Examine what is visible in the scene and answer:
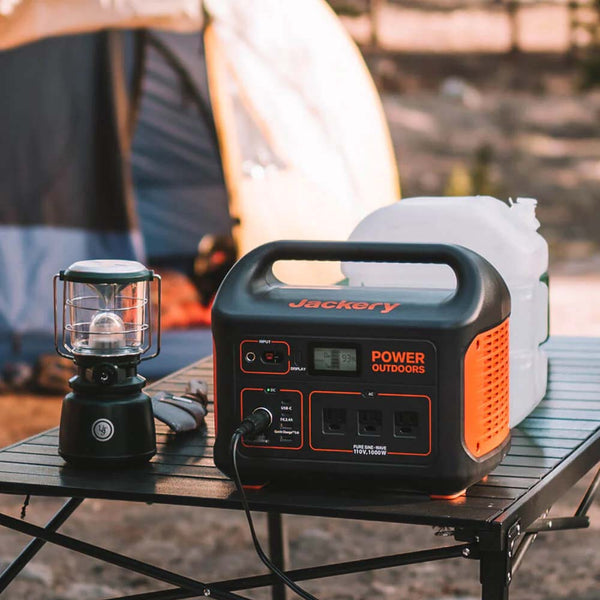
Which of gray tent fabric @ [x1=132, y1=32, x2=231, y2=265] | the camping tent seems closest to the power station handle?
the camping tent

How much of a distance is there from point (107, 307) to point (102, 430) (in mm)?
259

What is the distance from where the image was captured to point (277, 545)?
9.33 ft

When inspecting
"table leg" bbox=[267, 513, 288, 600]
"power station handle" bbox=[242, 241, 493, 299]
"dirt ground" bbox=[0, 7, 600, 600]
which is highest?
"power station handle" bbox=[242, 241, 493, 299]

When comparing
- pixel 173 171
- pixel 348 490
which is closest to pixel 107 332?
pixel 348 490

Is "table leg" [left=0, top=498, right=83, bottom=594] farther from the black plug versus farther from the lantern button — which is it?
the black plug

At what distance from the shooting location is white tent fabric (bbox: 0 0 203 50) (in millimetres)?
5223

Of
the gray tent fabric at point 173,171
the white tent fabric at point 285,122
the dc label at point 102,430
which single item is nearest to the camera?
the dc label at point 102,430

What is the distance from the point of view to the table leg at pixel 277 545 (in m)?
2.82

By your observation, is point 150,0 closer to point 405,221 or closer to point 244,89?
point 244,89

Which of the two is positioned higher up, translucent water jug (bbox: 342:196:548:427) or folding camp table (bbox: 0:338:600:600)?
translucent water jug (bbox: 342:196:548:427)

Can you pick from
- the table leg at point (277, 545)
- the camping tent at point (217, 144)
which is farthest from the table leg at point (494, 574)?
the camping tent at point (217, 144)

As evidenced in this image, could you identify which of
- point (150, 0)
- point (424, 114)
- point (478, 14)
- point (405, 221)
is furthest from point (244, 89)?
point (478, 14)

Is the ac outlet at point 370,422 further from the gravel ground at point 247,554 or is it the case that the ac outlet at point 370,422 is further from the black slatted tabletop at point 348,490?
the gravel ground at point 247,554

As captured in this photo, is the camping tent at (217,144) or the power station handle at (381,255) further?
the camping tent at (217,144)
